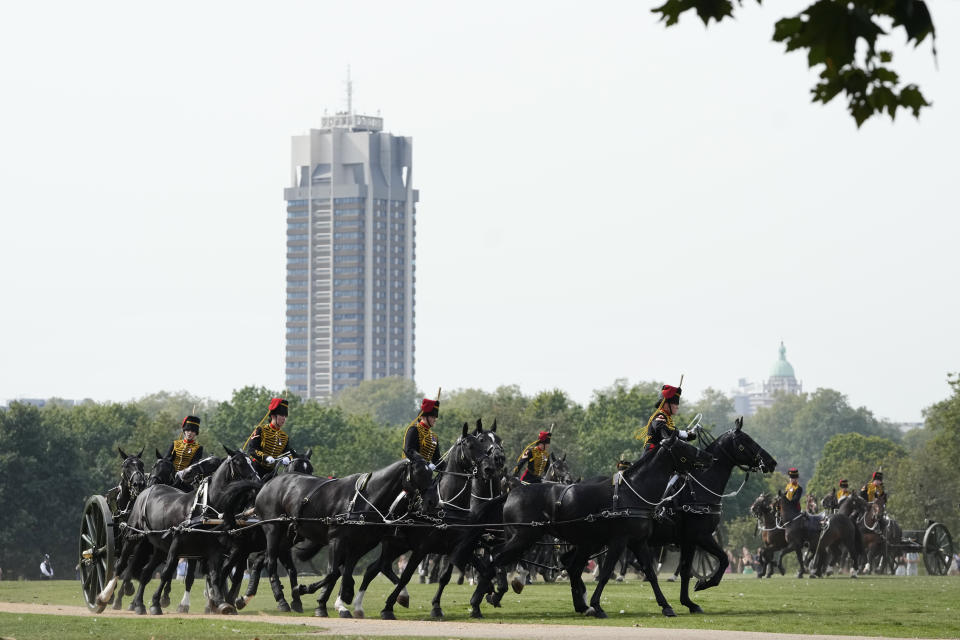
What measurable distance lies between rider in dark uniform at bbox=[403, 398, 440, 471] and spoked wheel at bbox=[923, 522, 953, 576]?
91.4ft

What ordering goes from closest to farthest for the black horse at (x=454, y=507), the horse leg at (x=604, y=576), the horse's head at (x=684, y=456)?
the black horse at (x=454, y=507) → the horse leg at (x=604, y=576) → the horse's head at (x=684, y=456)

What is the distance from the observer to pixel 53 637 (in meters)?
20.2

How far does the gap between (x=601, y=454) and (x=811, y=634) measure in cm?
8816

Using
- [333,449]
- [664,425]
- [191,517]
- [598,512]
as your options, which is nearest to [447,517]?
[598,512]

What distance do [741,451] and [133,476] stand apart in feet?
32.2

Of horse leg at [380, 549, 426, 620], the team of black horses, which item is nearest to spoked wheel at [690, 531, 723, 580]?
the team of black horses

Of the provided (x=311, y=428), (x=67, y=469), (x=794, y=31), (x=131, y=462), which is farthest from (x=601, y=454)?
(x=794, y=31)

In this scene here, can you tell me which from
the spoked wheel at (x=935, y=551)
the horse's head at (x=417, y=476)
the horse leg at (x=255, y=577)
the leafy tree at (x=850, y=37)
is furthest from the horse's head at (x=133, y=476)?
the spoked wheel at (x=935, y=551)

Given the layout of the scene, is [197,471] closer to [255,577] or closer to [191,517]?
[255,577]

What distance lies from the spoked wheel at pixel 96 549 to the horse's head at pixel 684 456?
8188mm

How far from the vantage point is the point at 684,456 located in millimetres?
24453

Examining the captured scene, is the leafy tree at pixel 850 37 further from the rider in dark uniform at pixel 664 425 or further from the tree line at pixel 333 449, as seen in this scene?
the tree line at pixel 333 449

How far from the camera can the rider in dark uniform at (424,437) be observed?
24.3m

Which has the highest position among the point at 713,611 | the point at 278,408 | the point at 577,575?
the point at 278,408
